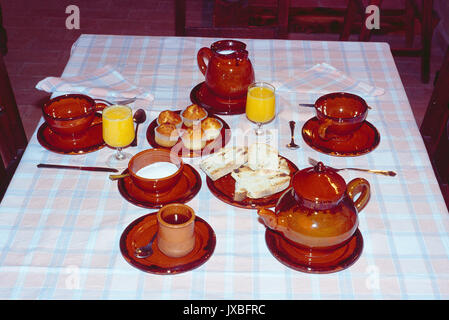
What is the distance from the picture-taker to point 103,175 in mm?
1430

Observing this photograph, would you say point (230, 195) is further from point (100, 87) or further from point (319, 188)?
point (100, 87)

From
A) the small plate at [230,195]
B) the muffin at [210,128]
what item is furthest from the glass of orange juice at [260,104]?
the small plate at [230,195]

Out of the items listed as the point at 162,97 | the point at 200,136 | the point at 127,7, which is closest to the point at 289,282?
the point at 200,136

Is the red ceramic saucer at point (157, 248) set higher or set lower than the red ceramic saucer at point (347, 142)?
lower

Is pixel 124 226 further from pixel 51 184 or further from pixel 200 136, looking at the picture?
pixel 200 136

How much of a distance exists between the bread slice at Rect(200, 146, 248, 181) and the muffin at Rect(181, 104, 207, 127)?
0.14 m

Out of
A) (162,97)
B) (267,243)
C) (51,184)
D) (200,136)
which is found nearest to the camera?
(267,243)

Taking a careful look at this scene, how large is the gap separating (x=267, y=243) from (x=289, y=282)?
0.11m

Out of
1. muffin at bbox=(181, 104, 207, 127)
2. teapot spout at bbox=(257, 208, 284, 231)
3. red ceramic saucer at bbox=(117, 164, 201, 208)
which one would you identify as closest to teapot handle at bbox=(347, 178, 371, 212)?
teapot spout at bbox=(257, 208, 284, 231)

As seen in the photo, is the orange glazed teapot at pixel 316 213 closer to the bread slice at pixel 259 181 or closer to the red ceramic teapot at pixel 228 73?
the bread slice at pixel 259 181

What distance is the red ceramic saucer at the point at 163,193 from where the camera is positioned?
1338mm

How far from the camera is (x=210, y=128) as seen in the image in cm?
153

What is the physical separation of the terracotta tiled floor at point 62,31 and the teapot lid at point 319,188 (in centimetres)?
219
